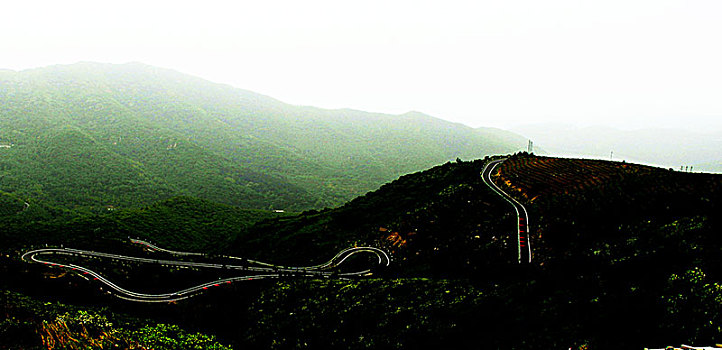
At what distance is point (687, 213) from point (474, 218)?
67.9 ft

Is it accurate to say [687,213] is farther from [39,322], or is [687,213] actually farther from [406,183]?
[406,183]

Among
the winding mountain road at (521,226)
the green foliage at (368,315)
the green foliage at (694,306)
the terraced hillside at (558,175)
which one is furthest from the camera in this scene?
the terraced hillside at (558,175)

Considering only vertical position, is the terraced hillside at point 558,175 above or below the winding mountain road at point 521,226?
above

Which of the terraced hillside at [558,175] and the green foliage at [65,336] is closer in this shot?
the green foliage at [65,336]

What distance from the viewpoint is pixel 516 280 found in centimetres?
2666

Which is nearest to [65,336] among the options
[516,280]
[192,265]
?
[516,280]

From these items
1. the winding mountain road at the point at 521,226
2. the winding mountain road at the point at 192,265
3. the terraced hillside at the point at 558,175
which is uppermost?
the terraced hillside at the point at 558,175

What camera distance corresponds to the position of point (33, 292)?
37.0m

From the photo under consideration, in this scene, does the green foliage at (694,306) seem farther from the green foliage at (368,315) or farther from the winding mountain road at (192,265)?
the winding mountain road at (192,265)

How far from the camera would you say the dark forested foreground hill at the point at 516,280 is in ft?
57.4

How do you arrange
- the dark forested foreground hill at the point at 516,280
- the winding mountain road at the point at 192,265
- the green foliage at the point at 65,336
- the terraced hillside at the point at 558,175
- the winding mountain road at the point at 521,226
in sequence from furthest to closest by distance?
the terraced hillside at the point at 558,175, the winding mountain road at the point at 192,265, the winding mountain road at the point at 521,226, the dark forested foreground hill at the point at 516,280, the green foliage at the point at 65,336

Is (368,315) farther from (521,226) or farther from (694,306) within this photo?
(521,226)

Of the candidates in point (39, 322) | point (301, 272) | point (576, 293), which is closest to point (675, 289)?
point (576, 293)

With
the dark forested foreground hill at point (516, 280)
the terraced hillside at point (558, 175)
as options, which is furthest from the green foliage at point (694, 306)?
the terraced hillside at point (558, 175)
